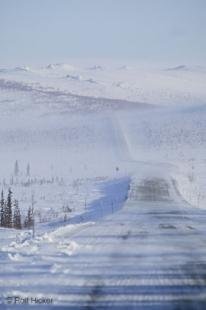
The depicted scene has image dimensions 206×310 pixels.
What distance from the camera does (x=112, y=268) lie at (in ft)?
38.8

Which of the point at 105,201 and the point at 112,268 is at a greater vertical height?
the point at 112,268

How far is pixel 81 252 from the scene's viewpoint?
13.9 metres

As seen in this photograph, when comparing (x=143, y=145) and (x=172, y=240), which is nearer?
(x=172, y=240)

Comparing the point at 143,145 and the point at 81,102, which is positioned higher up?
the point at 81,102

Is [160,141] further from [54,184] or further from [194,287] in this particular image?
[194,287]

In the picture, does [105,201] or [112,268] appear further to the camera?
[105,201]

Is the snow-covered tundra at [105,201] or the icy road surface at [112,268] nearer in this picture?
the icy road surface at [112,268]

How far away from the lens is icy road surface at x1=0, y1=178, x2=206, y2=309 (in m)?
9.29

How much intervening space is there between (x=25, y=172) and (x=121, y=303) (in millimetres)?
75627

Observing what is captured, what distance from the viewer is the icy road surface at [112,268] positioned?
366 inches

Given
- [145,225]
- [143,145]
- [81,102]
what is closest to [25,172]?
[143,145]

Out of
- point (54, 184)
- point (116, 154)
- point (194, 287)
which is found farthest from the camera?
point (116, 154)

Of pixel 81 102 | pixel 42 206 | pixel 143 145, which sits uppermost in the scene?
pixel 81 102

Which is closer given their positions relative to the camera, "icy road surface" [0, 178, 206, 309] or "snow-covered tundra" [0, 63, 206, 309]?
"icy road surface" [0, 178, 206, 309]
